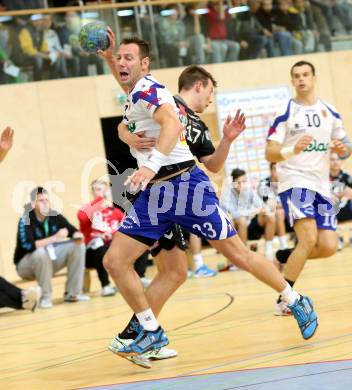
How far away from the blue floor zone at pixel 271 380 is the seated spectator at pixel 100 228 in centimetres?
676

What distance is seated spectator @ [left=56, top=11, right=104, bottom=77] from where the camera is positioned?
54.1ft

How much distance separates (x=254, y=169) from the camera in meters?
18.4

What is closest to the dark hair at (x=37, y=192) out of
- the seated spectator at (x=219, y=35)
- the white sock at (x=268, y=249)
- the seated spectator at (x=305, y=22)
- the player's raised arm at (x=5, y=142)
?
the white sock at (x=268, y=249)

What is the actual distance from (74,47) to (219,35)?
10.3 feet

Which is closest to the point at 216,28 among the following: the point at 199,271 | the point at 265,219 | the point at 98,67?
the point at 98,67

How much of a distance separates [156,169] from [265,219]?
948cm

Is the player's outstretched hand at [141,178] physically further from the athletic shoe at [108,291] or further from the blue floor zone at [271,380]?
the athletic shoe at [108,291]

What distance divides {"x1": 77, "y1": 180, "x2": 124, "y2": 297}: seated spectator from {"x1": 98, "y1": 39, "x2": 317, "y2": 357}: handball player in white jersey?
19.7ft

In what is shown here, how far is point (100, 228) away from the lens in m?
12.3

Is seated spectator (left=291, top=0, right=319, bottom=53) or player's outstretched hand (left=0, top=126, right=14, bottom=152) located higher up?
seated spectator (left=291, top=0, right=319, bottom=53)

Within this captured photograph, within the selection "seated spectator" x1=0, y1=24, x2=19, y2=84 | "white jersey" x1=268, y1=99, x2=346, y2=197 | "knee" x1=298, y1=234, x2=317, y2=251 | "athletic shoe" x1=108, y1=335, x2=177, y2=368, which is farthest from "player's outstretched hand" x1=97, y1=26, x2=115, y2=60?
"seated spectator" x1=0, y1=24, x2=19, y2=84

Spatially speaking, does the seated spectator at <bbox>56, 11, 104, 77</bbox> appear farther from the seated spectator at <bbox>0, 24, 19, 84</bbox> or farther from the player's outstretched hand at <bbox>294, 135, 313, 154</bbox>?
the player's outstretched hand at <bbox>294, 135, 313, 154</bbox>

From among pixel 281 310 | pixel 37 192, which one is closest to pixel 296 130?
pixel 281 310

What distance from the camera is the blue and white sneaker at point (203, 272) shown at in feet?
42.9
